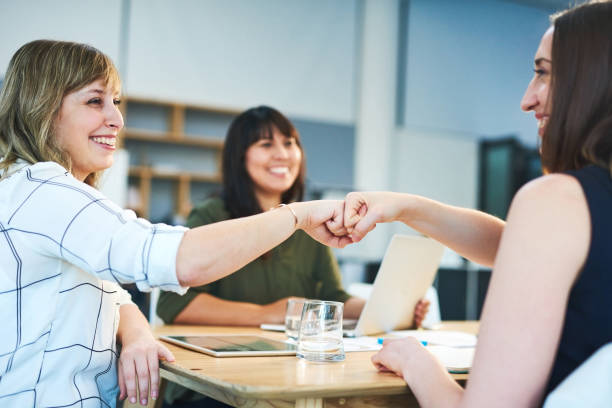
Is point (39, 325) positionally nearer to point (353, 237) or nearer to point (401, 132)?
point (353, 237)

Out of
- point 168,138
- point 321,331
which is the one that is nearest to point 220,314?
point 321,331

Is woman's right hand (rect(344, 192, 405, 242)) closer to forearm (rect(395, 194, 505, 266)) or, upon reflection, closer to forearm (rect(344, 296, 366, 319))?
forearm (rect(395, 194, 505, 266))

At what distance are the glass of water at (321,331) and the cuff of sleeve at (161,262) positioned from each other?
1.00 ft

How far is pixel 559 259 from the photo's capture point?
100 centimetres

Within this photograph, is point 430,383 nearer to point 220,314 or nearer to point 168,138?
point 220,314

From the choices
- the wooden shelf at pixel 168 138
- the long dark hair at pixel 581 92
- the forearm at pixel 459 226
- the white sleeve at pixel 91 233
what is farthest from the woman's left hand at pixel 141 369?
the wooden shelf at pixel 168 138

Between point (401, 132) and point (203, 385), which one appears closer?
point (203, 385)

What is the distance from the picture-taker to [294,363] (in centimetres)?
→ 138

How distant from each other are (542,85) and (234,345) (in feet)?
2.95

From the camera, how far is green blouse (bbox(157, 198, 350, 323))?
7.86 feet

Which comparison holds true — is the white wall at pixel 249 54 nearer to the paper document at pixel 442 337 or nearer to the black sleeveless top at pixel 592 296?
the paper document at pixel 442 337

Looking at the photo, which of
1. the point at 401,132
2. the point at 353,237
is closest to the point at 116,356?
the point at 353,237

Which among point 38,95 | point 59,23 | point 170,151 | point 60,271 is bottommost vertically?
point 60,271

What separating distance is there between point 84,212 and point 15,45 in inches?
192
